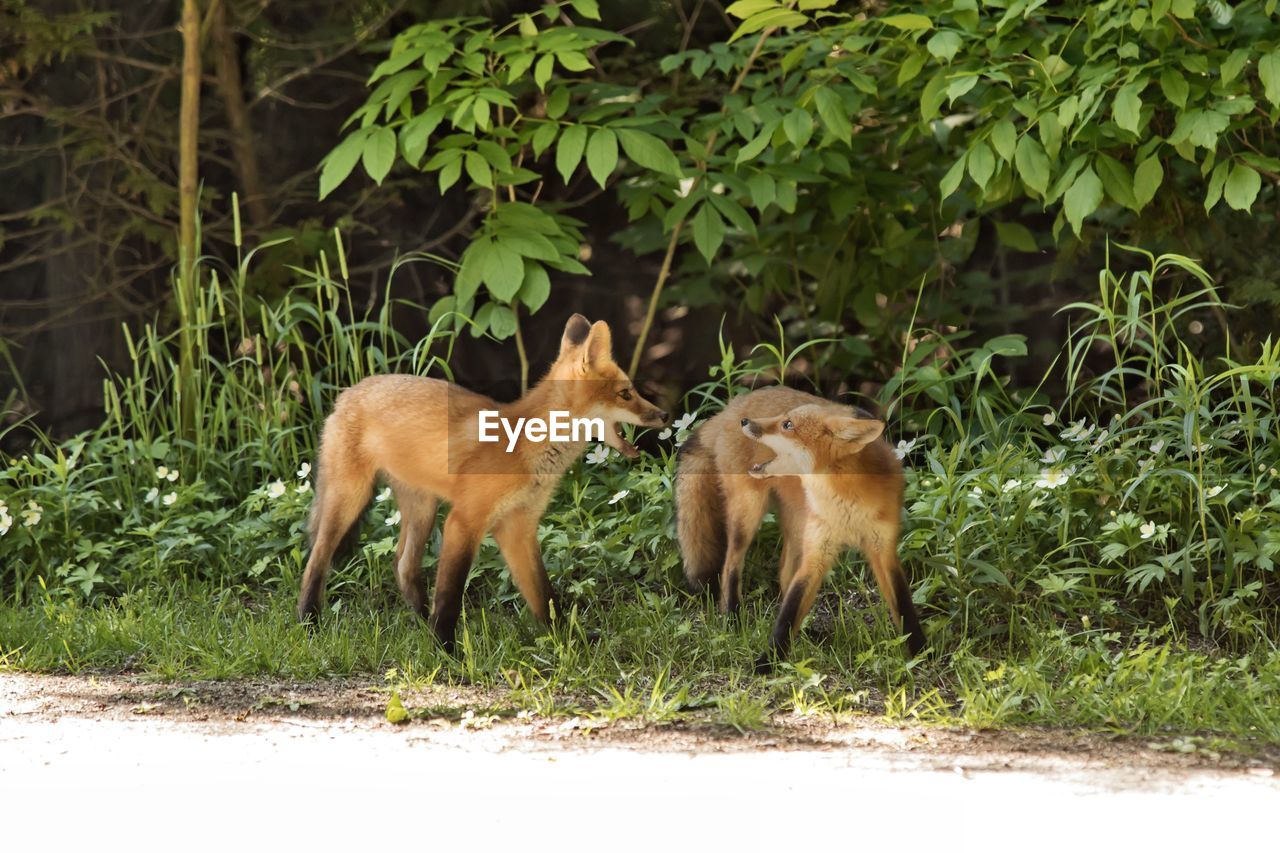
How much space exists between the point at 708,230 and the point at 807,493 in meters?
1.87

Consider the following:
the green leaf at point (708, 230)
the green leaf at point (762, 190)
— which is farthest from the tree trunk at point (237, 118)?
the green leaf at point (762, 190)

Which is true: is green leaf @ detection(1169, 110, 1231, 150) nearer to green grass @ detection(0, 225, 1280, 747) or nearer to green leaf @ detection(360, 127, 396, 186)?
green grass @ detection(0, 225, 1280, 747)

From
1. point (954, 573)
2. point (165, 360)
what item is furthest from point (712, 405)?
point (165, 360)

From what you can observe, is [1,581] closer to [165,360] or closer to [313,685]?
[165,360]

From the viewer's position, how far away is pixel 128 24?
7711 millimetres

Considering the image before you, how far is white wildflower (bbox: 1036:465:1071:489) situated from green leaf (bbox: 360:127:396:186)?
2.84m

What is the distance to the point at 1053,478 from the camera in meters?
5.30

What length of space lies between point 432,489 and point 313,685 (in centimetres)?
81

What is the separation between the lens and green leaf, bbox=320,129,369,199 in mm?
5832

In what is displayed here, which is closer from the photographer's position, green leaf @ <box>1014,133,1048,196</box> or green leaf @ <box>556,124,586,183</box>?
green leaf @ <box>1014,133,1048,196</box>

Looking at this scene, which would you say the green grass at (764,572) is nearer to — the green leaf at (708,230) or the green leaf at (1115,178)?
the green leaf at (1115,178)

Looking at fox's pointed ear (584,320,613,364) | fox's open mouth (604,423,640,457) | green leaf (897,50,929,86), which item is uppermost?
green leaf (897,50,929,86)

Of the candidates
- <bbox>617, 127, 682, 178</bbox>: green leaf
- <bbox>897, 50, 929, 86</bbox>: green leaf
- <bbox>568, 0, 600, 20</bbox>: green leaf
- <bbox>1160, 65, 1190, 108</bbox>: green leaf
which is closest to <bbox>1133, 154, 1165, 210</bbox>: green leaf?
<bbox>1160, 65, 1190, 108</bbox>: green leaf

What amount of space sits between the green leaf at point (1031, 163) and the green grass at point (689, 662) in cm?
163
